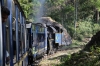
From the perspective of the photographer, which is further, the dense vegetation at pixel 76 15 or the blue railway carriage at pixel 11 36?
the dense vegetation at pixel 76 15

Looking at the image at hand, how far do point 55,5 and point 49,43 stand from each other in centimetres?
2018

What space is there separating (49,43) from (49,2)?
20483 mm

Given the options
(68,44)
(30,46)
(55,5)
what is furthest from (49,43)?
(55,5)

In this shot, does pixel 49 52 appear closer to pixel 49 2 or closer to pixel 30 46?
pixel 30 46

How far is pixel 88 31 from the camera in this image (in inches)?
1608

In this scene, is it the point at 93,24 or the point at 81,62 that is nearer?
the point at 81,62

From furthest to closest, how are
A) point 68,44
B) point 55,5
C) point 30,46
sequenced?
point 55,5 → point 68,44 → point 30,46

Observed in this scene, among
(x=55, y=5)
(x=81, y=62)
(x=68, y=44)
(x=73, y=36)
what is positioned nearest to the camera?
(x=81, y=62)

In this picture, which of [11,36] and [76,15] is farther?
[76,15]

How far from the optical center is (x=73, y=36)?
1427 inches

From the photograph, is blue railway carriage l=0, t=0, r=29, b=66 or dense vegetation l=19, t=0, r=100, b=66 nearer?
blue railway carriage l=0, t=0, r=29, b=66

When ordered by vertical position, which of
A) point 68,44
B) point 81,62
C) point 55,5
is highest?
point 55,5

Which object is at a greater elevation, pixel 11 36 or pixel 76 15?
pixel 11 36

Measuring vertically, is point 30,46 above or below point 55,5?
below
